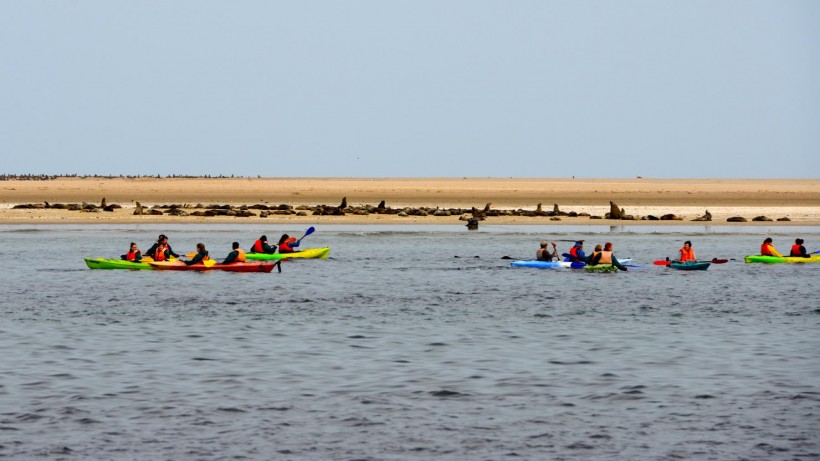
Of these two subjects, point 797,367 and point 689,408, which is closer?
point 689,408

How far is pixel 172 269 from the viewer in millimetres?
38688

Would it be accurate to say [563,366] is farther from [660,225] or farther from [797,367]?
[660,225]

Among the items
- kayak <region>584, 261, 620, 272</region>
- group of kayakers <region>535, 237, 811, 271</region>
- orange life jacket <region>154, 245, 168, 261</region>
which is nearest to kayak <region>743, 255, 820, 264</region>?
group of kayakers <region>535, 237, 811, 271</region>

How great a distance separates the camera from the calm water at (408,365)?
1398 centimetres

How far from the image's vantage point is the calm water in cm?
1398

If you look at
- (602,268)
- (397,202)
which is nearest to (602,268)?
(602,268)

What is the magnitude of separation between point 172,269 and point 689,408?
26.1 m

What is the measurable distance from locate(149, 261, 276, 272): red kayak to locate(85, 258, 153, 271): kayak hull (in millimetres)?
388

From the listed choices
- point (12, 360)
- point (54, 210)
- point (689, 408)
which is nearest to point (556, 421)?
point (689, 408)

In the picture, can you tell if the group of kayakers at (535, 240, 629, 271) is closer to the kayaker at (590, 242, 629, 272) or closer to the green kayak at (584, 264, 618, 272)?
the kayaker at (590, 242, 629, 272)

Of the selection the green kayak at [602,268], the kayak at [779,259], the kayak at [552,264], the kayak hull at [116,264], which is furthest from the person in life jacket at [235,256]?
the kayak at [779,259]

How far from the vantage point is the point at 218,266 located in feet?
121

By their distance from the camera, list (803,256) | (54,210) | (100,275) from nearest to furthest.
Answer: (100,275) → (803,256) → (54,210)

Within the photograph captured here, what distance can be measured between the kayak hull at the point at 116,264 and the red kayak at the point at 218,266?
0.39 m
